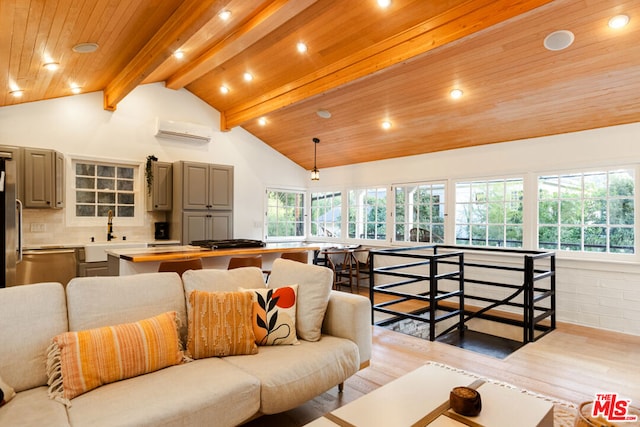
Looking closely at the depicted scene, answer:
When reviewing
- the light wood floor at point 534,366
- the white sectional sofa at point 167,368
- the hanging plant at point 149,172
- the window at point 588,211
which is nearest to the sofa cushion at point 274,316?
the white sectional sofa at point 167,368

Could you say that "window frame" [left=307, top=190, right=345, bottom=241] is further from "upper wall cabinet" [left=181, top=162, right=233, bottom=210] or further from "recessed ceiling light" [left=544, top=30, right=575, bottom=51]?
"recessed ceiling light" [left=544, top=30, right=575, bottom=51]

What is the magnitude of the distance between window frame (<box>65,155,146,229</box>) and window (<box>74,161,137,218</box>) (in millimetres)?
31

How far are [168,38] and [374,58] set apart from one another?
212cm

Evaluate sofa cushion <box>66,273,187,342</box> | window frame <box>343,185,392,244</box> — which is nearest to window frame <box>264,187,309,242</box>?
window frame <box>343,185,392,244</box>

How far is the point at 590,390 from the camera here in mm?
2613

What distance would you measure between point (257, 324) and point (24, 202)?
4107 millimetres

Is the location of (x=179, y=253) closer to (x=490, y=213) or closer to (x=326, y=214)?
(x=490, y=213)

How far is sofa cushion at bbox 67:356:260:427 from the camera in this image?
1.45 m

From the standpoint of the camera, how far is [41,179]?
4.66 m

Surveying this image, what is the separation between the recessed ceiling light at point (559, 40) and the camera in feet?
10.1

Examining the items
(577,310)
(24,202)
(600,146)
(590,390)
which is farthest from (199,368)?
(600,146)

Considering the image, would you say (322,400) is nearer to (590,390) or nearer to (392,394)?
(392,394)

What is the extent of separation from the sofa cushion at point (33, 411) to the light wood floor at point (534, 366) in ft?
3.49

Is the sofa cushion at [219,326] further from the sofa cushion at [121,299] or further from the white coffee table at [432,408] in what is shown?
the white coffee table at [432,408]
